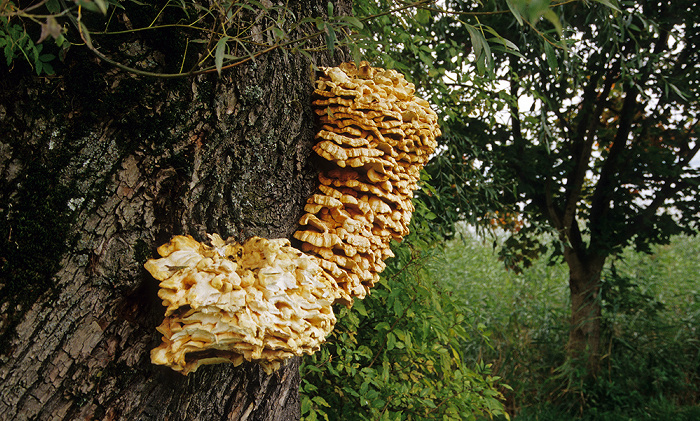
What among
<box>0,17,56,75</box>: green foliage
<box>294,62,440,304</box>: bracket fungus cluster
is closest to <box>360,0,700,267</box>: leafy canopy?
<box>294,62,440,304</box>: bracket fungus cluster

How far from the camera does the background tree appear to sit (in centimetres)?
324

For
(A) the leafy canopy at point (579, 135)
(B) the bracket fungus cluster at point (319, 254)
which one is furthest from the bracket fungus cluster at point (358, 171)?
(A) the leafy canopy at point (579, 135)

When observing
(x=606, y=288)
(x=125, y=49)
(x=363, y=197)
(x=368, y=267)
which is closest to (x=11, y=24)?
(x=125, y=49)

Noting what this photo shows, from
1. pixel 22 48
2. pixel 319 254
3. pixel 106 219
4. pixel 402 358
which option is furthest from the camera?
pixel 402 358

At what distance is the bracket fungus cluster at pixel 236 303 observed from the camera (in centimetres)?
93

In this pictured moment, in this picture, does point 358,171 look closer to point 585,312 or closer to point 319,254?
point 319,254

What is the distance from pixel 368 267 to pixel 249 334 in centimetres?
55

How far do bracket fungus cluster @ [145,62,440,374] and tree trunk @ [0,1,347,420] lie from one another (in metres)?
0.13

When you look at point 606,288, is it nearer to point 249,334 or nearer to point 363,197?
point 363,197

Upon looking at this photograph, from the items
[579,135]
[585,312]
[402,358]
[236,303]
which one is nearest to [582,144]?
[579,135]

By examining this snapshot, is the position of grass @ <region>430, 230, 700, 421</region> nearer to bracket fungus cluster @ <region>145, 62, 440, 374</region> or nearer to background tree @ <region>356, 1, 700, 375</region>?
background tree @ <region>356, 1, 700, 375</region>

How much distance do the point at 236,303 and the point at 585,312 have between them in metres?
4.41

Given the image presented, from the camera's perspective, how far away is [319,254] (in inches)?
51.6

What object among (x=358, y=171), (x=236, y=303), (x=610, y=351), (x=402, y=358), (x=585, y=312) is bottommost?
(x=236, y=303)
